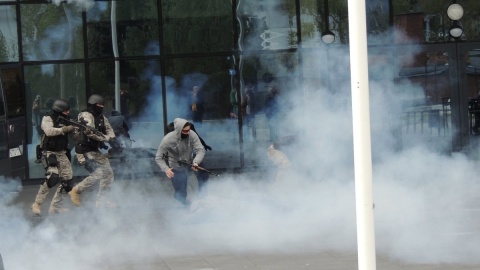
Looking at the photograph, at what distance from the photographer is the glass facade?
1744cm

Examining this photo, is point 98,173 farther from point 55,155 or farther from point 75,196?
point 55,155

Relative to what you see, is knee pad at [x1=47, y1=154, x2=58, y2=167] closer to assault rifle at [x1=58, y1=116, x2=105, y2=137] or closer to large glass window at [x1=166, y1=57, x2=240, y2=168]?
assault rifle at [x1=58, y1=116, x2=105, y2=137]

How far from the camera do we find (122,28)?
57.4 feet

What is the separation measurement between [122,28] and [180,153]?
5.42 meters

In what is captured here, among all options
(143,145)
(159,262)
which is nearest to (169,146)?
(159,262)

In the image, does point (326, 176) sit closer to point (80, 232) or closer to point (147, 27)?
point (80, 232)

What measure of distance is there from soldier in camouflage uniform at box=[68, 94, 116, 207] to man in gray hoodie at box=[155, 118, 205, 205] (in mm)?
1126

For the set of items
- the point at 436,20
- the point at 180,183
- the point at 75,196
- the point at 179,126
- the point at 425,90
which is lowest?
the point at 75,196

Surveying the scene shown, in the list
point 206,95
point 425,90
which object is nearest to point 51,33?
point 206,95

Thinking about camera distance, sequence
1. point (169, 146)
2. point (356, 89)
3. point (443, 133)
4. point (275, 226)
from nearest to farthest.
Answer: point (356, 89) < point (275, 226) < point (169, 146) < point (443, 133)

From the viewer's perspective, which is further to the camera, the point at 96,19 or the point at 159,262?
the point at 96,19

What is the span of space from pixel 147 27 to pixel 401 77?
477 cm

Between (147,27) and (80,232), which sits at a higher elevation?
(147,27)

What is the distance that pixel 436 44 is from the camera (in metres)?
17.7
